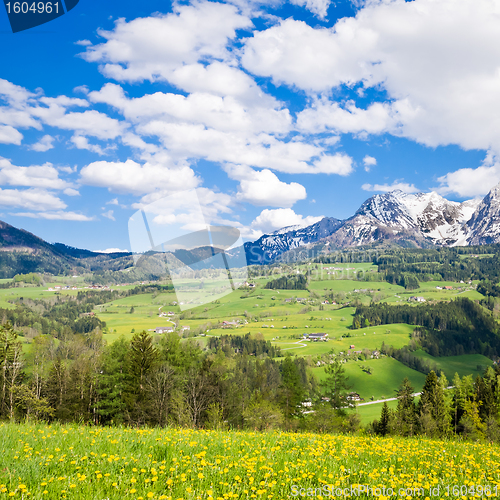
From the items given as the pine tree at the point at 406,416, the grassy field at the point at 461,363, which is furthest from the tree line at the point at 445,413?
the grassy field at the point at 461,363

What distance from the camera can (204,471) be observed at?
4914 mm

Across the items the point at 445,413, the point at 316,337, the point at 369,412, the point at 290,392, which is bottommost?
the point at 369,412

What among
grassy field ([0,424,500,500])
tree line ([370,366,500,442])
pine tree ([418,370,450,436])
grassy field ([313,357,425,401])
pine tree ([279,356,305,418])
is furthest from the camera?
grassy field ([313,357,425,401])

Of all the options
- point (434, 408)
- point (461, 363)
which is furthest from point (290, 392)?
point (461, 363)

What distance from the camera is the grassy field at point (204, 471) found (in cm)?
421

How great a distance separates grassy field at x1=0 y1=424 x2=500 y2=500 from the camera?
13.8 feet

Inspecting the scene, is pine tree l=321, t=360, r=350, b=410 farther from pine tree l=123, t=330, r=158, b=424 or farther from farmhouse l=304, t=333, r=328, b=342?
farmhouse l=304, t=333, r=328, b=342

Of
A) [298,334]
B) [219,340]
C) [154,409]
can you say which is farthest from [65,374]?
[298,334]

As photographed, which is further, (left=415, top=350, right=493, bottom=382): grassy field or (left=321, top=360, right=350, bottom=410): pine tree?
(left=415, top=350, right=493, bottom=382): grassy field

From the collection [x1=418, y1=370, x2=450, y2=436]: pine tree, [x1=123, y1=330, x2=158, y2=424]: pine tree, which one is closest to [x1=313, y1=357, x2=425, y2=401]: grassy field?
[x1=418, y1=370, x2=450, y2=436]: pine tree

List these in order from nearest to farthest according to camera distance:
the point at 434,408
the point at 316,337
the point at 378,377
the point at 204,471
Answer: the point at 204,471 → the point at 434,408 → the point at 378,377 → the point at 316,337

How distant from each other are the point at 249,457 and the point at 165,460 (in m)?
1.58

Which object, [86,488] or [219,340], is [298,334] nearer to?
[219,340]

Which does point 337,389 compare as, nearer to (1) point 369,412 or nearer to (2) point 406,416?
(2) point 406,416
